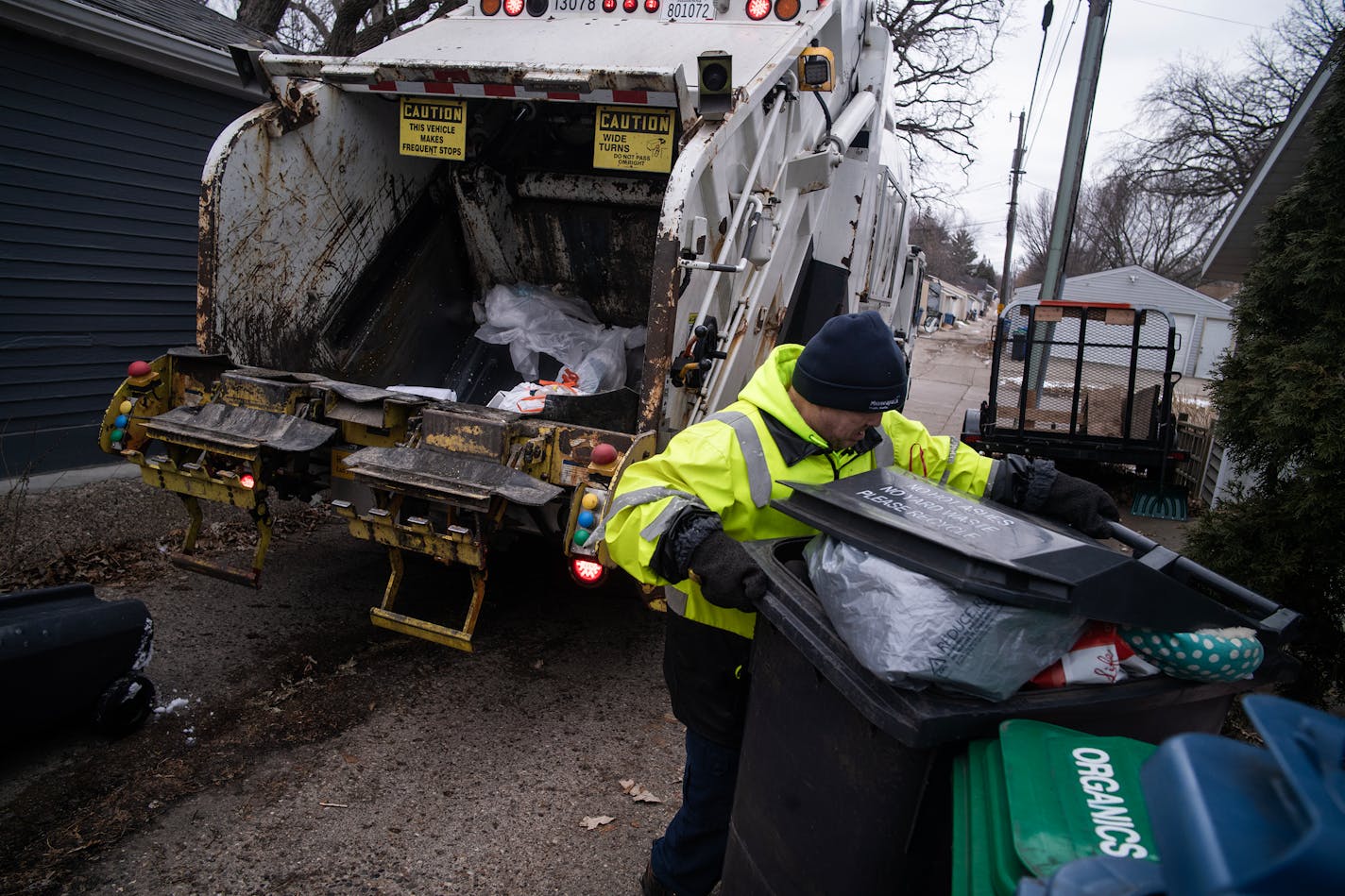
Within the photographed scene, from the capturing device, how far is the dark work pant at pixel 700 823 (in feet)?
6.44

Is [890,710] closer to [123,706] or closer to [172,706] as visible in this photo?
[123,706]

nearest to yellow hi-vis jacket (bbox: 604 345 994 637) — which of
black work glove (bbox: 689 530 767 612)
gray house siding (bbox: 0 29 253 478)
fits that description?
black work glove (bbox: 689 530 767 612)

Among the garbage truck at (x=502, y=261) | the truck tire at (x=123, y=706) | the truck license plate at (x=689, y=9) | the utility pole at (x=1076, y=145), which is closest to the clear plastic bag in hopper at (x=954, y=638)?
the garbage truck at (x=502, y=261)

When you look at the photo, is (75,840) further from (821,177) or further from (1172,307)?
(1172,307)

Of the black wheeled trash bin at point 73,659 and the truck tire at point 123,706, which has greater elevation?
the black wheeled trash bin at point 73,659

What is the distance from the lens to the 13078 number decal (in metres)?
4.08

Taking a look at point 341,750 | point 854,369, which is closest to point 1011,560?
point 854,369

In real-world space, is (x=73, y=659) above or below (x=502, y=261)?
below

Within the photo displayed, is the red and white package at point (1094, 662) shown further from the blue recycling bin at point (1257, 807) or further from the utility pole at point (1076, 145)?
the utility pole at point (1076, 145)

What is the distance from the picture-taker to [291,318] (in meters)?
3.86

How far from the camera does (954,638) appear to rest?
121 centimetres

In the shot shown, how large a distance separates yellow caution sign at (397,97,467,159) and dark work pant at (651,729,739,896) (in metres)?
2.86

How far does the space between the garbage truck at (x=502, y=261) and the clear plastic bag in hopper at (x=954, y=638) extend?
62.4 inches

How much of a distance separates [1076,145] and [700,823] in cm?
1021
